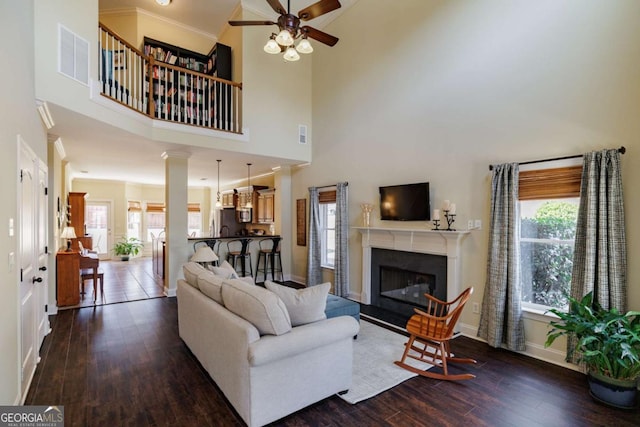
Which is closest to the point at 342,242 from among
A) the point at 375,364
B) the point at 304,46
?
the point at 375,364

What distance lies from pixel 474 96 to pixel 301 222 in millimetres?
4350

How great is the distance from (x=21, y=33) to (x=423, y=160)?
14.9 feet

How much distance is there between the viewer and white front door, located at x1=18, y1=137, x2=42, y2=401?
2578 millimetres

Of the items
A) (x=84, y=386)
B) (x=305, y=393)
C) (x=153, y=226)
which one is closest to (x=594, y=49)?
(x=305, y=393)

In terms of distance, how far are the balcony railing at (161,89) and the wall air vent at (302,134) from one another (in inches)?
52.6

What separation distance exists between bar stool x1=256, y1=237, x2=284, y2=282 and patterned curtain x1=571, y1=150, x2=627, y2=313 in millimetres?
5522

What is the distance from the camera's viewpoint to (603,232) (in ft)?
9.32

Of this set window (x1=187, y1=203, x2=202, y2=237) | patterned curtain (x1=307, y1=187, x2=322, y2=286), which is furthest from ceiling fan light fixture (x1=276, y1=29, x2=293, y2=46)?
window (x1=187, y1=203, x2=202, y2=237)

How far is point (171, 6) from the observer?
6066 mm

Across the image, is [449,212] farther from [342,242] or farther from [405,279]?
[342,242]

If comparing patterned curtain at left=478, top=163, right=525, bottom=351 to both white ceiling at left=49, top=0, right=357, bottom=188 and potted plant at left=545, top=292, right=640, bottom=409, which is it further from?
white ceiling at left=49, top=0, right=357, bottom=188

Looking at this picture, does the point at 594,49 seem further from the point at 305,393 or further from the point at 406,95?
the point at 305,393

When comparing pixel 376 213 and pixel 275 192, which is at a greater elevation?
pixel 275 192

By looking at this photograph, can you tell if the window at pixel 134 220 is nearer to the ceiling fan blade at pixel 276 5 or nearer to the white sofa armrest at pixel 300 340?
the ceiling fan blade at pixel 276 5
